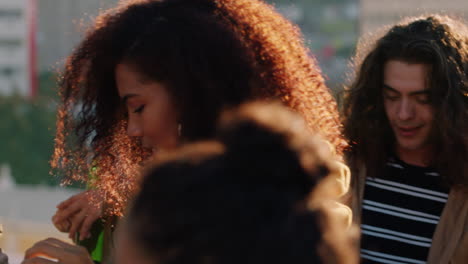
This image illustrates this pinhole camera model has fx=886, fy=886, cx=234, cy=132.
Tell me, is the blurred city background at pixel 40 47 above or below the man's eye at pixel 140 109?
below

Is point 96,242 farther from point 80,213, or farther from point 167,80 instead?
point 167,80

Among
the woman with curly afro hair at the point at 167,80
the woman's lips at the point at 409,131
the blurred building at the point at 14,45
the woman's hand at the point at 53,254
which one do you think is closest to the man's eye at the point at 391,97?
the woman's lips at the point at 409,131

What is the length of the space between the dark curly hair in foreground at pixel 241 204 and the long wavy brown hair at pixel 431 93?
157 centimetres

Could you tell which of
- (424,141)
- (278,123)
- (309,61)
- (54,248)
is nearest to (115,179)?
(54,248)

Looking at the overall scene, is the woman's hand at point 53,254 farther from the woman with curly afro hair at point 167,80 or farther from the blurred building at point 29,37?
the blurred building at point 29,37

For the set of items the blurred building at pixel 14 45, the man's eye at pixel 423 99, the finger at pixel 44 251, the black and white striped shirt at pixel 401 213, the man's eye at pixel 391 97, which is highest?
the man's eye at pixel 423 99

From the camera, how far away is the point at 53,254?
5.09 feet

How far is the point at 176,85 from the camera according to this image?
1593 mm

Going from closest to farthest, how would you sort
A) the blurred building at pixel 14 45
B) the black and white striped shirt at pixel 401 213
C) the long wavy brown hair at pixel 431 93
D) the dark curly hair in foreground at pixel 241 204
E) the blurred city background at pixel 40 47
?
the dark curly hair in foreground at pixel 241 204, the black and white striped shirt at pixel 401 213, the long wavy brown hair at pixel 431 93, the blurred city background at pixel 40 47, the blurred building at pixel 14 45

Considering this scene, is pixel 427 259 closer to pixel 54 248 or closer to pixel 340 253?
pixel 54 248

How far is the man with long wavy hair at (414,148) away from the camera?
250cm

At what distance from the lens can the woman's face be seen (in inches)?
62.6

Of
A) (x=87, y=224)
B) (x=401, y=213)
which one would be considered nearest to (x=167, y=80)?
(x=87, y=224)

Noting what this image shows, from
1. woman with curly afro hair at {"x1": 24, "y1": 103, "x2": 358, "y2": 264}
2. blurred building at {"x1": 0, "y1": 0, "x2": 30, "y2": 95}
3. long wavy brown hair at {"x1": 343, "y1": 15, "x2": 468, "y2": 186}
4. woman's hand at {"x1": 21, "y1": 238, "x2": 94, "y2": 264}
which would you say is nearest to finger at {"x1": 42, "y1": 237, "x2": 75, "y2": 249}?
woman's hand at {"x1": 21, "y1": 238, "x2": 94, "y2": 264}
